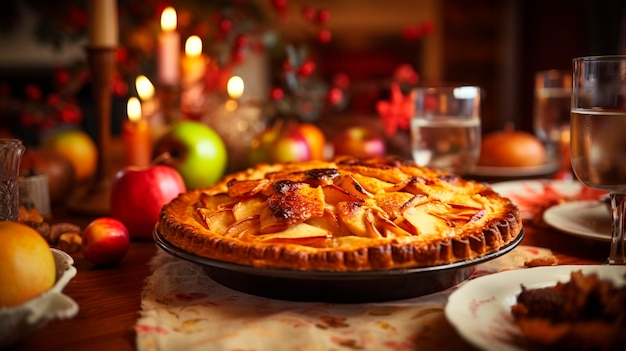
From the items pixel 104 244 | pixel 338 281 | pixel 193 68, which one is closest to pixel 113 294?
pixel 104 244

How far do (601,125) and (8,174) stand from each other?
100 centimetres

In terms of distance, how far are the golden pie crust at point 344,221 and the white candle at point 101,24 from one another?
72cm

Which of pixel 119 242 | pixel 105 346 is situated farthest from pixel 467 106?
pixel 105 346

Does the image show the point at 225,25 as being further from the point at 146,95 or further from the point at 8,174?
the point at 8,174

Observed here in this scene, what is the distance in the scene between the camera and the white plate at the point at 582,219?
117cm

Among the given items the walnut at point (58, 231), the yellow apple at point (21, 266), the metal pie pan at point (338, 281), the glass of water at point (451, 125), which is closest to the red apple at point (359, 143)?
the glass of water at point (451, 125)

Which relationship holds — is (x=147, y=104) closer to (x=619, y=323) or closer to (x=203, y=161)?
(x=203, y=161)

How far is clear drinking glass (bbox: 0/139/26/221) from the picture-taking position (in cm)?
103

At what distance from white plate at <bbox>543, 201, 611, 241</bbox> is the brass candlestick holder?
1130mm

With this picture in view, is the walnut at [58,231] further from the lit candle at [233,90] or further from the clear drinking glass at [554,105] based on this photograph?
the clear drinking glass at [554,105]

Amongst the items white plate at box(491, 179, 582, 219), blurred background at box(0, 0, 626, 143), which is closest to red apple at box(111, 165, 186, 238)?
white plate at box(491, 179, 582, 219)

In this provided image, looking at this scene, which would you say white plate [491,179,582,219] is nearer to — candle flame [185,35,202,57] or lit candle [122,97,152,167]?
candle flame [185,35,202,57]

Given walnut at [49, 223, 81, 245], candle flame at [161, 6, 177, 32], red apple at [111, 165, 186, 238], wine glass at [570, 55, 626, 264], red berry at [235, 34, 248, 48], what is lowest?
walnut at [49, 223, 81, 245]

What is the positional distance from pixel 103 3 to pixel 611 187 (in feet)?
4.63
